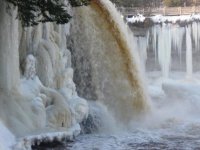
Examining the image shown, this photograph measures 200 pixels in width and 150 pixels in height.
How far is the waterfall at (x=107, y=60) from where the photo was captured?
43.4ft

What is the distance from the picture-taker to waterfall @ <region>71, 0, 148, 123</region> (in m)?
13.2

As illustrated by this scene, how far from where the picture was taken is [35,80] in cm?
998

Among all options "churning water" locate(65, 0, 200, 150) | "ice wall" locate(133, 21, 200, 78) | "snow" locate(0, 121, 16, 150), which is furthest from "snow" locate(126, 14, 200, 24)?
"snow" locate(0, 121, 16, 150)

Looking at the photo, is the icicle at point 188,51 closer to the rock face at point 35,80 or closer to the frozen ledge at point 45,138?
the rock face at point 35,80

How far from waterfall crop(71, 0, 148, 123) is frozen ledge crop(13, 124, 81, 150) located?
3.46 meters

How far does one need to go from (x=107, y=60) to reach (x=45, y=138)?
5023 millimetres

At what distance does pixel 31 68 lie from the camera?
32.5 ft

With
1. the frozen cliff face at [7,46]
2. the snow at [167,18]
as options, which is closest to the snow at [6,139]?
the frozen cliff face at [7,46]

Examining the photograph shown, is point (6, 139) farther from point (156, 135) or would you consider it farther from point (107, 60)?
point (107, 60)

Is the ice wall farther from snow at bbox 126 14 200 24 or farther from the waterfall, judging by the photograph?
the waterfall

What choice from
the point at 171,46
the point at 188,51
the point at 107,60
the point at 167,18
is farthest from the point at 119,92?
the point at 167,18

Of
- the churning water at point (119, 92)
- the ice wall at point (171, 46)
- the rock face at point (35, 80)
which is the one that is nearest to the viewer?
the rock face at point (35, 80)

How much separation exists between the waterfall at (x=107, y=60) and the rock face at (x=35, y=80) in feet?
4.52

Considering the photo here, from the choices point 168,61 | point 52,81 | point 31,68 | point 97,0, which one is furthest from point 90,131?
point 168,61
